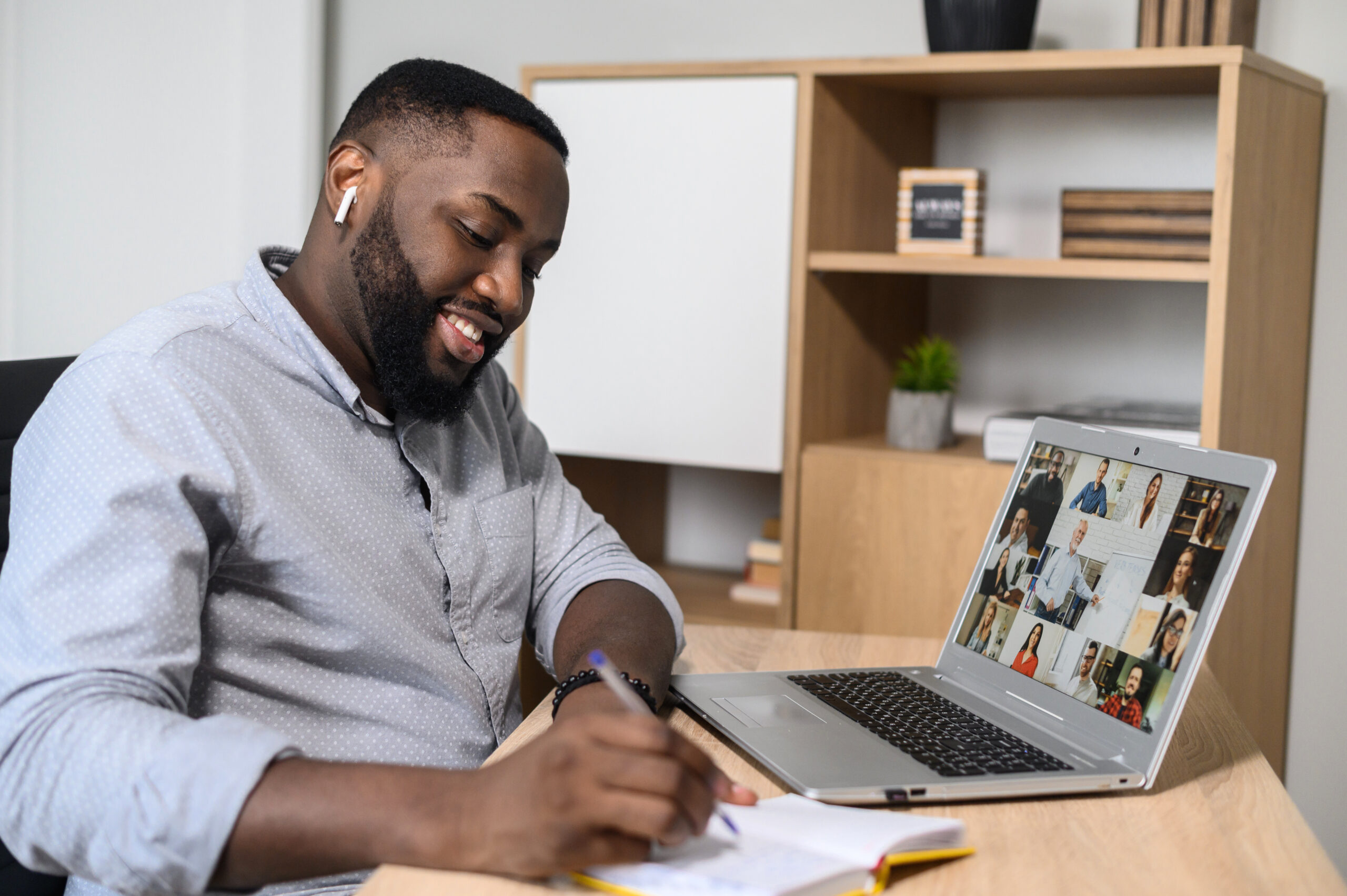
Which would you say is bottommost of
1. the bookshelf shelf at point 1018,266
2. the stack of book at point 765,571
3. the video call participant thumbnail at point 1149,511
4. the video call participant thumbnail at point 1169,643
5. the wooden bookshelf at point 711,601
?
the wooden bookshelf at point 711,601

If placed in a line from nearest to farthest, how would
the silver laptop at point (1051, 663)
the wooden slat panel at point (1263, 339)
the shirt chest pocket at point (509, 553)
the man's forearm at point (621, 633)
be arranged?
the silver laptop at point (1051, 663) → the man's forearm at point (621, 633) → the shirt chest pocket at point (509, 553) → the wooden slat panel at point (1263, 339)

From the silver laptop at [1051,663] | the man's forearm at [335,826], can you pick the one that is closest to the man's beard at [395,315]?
the silver laptop at [1051,663]

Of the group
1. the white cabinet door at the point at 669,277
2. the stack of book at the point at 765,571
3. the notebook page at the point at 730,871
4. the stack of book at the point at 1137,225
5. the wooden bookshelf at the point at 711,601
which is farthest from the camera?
the stack of book at the point at 765,571

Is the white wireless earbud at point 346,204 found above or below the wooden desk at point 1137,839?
above

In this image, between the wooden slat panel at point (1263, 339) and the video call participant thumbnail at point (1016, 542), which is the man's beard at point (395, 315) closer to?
the video call participant thumbnail at point (1016, 542)

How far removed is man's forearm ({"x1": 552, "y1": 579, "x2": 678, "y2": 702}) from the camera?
119 centimetres

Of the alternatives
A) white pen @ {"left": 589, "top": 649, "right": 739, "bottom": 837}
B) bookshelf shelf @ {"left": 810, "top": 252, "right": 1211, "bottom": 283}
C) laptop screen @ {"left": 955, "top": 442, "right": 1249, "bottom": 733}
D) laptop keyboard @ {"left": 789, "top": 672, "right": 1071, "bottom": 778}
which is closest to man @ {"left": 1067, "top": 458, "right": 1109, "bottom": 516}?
laptop screen @ {"left": 955, "top": 442, "right": 1249, "bottom": 733}

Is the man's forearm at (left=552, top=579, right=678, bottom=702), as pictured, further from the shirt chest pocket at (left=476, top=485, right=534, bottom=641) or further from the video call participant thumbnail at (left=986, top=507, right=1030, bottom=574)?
the video call participant thumbnail at (left=986, top=507, right=1030, bottom=574)

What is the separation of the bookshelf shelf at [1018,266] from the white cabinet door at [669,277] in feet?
0.36

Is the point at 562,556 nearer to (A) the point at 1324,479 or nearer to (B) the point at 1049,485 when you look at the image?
(B) the point at 1049,485

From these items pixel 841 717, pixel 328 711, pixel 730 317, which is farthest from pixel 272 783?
pixel 730 317

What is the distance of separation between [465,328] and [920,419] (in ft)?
3.97

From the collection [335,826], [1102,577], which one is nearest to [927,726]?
[1102,577]

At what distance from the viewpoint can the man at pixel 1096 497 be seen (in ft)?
3.62
